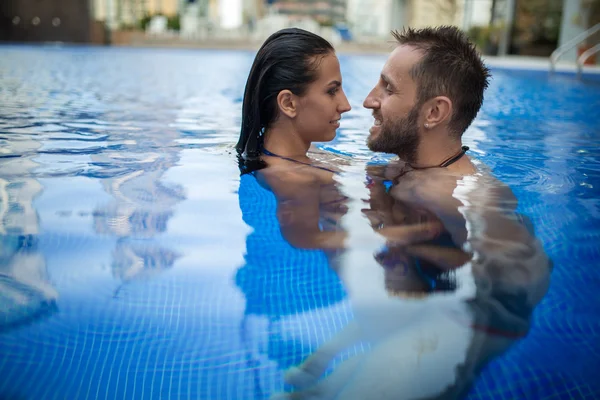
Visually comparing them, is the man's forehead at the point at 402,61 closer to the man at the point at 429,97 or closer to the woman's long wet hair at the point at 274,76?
the man at the point at 429,97

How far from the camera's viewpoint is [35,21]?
24.6m

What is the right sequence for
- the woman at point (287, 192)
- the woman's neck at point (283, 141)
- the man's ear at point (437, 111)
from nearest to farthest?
the woman at point (287, 192)
the man's ear at point (437, 111)
the woman's neck at point (283, 141)

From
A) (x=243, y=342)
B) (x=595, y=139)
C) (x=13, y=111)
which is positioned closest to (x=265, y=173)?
(x=243, y=342)

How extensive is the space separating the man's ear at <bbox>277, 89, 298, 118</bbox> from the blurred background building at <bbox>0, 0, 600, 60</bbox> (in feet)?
50.2

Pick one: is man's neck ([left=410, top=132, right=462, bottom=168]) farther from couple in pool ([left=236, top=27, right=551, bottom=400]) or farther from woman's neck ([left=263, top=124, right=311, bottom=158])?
woman's neck ([left=263, top=124, right=311, bottom=158])

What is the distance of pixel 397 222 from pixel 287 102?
0.98 m

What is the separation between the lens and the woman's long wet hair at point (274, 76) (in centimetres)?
290

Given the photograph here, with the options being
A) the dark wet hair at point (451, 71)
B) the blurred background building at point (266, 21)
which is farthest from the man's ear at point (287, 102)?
the blurred background building at point (266, 21)

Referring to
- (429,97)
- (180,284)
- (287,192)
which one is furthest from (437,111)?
(180,284)

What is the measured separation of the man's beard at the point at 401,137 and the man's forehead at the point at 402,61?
0.19 meters

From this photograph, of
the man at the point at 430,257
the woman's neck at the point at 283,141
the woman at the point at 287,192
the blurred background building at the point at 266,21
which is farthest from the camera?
the blurred background building at the point at 266,21

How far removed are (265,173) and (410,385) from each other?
5.09 feet

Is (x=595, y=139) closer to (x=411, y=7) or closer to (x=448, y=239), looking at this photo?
(x=448, y=239)

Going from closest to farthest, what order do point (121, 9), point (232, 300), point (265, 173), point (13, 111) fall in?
point (232, 300), point (265, 173), point (13, 111), point (121, 9)
